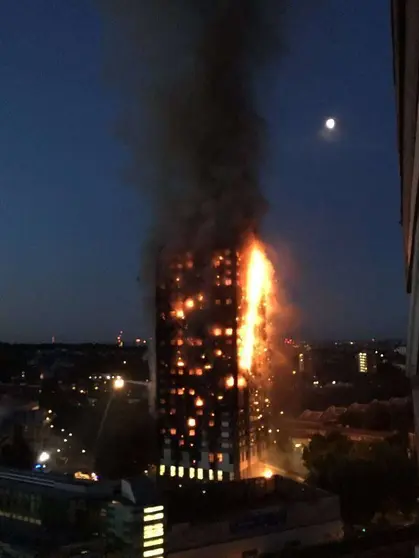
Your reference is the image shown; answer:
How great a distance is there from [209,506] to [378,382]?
38284 mm

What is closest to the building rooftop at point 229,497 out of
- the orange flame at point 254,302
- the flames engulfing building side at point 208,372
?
the flames engulfing building side at point 208,372

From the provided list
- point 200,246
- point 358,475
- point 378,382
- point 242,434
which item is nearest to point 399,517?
point 358,475

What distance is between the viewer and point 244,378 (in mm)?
28125

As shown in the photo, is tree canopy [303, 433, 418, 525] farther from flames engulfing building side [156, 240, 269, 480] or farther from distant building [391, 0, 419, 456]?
distant building [391, 0, 419, 456]

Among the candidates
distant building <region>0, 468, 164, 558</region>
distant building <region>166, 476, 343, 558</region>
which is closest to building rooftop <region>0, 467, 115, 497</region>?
distant building <region>0, 468, 164, 558</region>

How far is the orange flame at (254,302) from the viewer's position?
1133 inches

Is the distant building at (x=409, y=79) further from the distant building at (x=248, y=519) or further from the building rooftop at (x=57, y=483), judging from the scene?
the building rooftop at (x=57, y=483)

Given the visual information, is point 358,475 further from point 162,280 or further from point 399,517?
point 162,280

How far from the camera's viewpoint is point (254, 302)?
29922 millimetres

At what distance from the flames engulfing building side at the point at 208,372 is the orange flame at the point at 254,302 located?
0.09 m

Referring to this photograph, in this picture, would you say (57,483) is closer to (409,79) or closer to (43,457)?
(43,457)

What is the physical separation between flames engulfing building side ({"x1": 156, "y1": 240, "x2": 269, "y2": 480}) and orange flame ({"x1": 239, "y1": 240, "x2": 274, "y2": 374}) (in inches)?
3.7

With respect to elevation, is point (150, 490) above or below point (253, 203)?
below

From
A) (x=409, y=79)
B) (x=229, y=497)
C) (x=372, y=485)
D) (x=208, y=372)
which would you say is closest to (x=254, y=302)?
(x=208, y=372)
